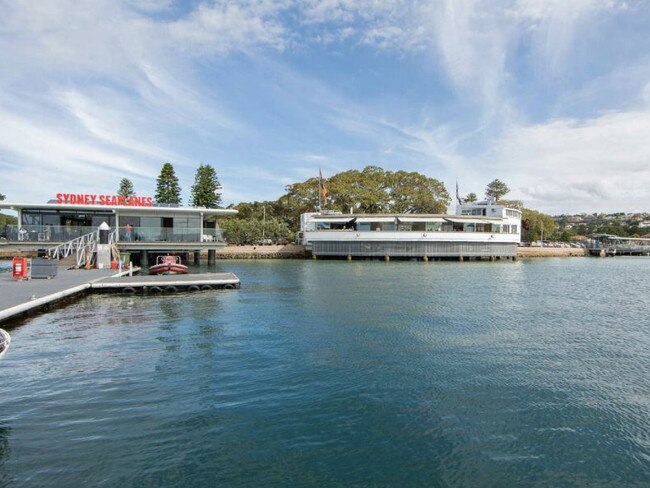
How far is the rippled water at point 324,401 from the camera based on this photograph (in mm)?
7133

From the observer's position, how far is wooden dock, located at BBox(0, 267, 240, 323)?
60.3 ft

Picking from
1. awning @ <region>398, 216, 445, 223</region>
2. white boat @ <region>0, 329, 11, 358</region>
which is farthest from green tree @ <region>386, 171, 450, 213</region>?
white boat @ <region>0, 329, 11, 358</region>

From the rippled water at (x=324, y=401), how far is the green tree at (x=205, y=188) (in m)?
71.0

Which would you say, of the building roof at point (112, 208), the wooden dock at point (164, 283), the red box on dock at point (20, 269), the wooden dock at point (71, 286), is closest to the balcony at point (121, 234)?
the building roof at point (112, 208)

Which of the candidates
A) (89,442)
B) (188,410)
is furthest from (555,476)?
(89,442)

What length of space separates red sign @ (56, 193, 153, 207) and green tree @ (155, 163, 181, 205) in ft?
133

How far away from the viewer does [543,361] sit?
1314 centimetres

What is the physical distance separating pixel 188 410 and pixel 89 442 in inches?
77.0

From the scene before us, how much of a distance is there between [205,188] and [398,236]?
42.6 metres

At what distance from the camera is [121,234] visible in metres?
47.1

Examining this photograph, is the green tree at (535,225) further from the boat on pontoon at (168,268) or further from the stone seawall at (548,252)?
the boat on pontoon at (168,268)

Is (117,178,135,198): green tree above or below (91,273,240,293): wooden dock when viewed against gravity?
above

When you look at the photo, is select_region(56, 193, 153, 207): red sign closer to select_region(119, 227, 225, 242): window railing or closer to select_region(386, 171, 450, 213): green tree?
select_region(119, 227, 225, 242): window railing

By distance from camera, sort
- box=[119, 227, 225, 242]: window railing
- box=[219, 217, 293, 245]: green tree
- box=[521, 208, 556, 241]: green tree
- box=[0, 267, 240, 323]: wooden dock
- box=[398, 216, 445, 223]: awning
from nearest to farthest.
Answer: box=[0, 267, 240, 323]: wooden dock, box=[119, 227, 225, 242]: window railing, box=[398, 216, 445, 223]: awning, box=[219, 217, 293, 245]: green tree, box=[521, 208, 556, 241]: green tree
